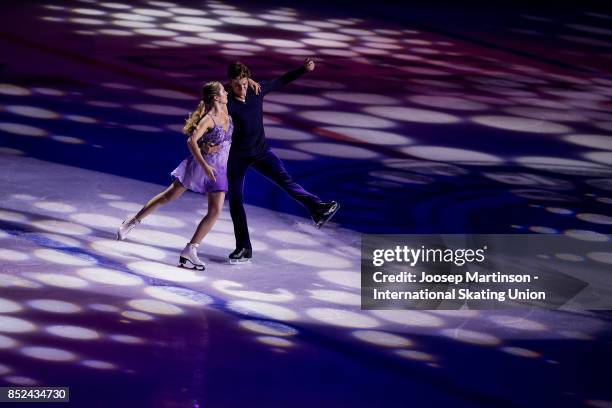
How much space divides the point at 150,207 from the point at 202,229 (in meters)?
0.39

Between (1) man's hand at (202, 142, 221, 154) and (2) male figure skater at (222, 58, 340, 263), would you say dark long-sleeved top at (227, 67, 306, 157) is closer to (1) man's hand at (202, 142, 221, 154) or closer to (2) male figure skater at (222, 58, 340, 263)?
(2) male figure skater at (222, 58, 340, 263)

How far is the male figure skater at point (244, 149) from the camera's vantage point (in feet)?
18.1

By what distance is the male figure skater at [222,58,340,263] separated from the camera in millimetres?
5516

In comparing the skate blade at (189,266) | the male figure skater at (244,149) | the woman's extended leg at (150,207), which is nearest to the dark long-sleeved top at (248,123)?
the male figure skater at (244,149)

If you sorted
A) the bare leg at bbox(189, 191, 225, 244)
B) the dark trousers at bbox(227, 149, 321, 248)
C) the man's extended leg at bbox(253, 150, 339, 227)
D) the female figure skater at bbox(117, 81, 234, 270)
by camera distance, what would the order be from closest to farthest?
the female figure skater at bbox(117, 81, 234, 270) → the bare leg at bbox(189, 191, 225, 244) → the dark trousers at bbox(227, 149, 321, 248) → the man's extended leg at bbox(253, 150, 339, 227)

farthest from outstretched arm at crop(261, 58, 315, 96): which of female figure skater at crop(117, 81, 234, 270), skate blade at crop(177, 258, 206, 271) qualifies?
skate blade at crop(177, 258, 206, 271)

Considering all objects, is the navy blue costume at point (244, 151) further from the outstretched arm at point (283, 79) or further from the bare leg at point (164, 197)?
the bare leg at point (164, 197)

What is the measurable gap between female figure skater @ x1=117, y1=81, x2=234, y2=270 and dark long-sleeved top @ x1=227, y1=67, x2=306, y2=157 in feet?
0.27

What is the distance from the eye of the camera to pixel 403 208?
6641 mm

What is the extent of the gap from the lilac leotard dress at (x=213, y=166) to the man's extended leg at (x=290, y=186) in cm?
27

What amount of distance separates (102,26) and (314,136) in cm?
384

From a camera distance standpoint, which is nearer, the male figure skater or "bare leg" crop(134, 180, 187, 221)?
the male figure skater

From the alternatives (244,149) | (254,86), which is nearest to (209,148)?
(244,149)

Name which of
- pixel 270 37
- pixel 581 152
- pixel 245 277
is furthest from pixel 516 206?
pixel 270 37
